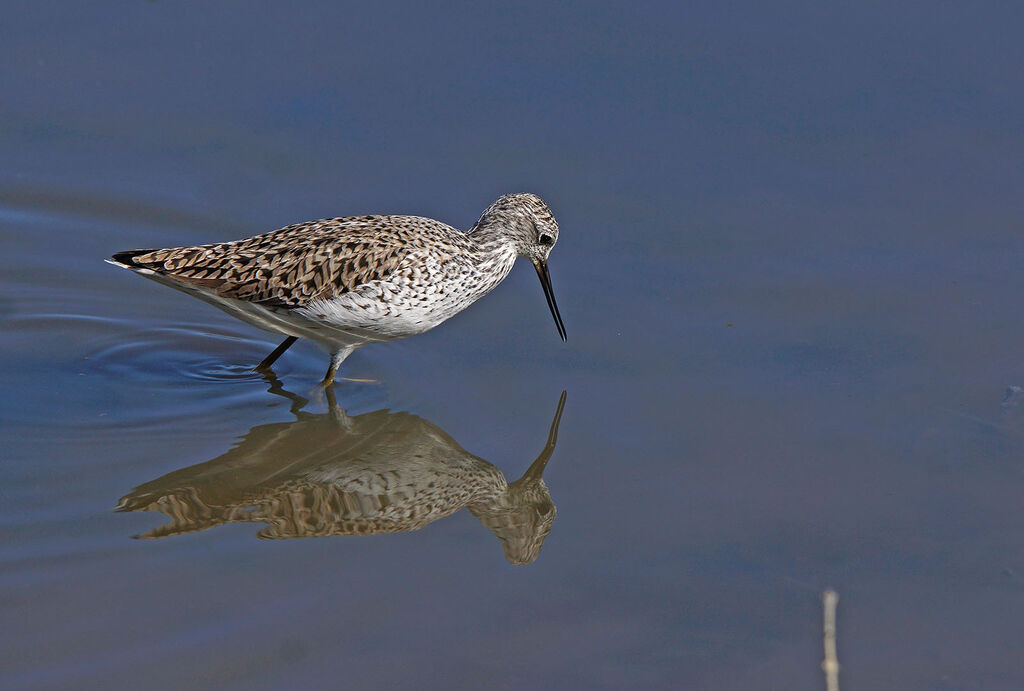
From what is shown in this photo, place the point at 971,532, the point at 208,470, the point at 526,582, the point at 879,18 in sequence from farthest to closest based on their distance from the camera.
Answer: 1. the point at 879,18
2. the point at 208,470
3. the point at 971,532
4. the point at 526,582

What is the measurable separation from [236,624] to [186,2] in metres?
7.83

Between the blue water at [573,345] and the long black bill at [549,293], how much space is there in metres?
0.14

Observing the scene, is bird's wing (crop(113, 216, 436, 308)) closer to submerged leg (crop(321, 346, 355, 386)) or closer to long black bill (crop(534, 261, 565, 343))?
submerged leg (crop(321, 346, 355, 386))

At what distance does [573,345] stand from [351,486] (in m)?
2.11

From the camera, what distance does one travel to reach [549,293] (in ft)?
30.1

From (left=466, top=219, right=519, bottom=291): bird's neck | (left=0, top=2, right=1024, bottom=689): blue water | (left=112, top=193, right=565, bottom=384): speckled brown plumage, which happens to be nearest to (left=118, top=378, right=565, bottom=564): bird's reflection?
(left=0, top=2, right=1024, bottom=689): blue water

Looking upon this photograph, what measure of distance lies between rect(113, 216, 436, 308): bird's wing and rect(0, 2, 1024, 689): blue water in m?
0.69

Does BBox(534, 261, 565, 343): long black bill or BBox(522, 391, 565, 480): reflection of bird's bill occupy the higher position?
BBox(534, 261, 565, 343): long black bill

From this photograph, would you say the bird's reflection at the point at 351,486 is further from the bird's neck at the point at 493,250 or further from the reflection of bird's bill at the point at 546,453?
the bird's neck at the point at 493,250

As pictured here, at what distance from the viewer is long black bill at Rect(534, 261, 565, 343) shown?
29.8ft

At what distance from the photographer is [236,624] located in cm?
617

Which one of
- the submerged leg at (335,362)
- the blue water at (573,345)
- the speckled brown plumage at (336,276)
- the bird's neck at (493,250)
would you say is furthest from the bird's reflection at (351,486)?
the bird's neck at (493,250)

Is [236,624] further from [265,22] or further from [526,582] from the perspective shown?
[265,22]

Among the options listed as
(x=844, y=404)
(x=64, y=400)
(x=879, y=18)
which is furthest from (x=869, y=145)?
(x=64, y=400)
